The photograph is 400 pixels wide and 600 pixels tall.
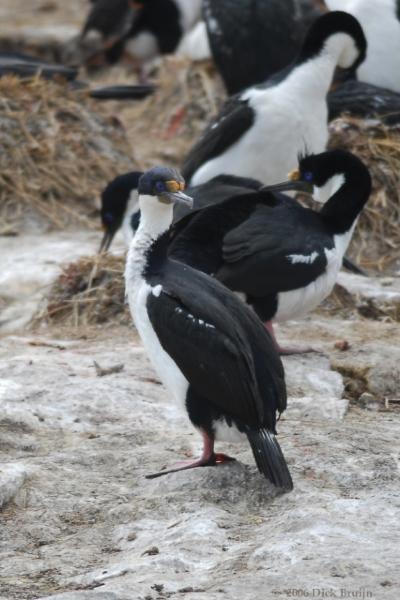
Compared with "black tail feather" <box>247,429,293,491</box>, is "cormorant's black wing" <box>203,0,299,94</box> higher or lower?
lower

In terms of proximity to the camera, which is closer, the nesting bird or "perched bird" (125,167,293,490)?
"perched bird" (125,167,293,490)

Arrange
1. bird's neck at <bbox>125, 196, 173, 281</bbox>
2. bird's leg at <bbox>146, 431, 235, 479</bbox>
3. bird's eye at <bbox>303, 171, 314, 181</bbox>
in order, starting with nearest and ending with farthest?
bird's leg at <bbox>146, 431, 235, 479</bbox> < bird's neck at <bbox>125, 196, 173, 281</bbox> < bird's eye at <bbox>303, 171, 314, 181</bbox>

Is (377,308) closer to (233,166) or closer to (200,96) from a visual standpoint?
(233,166)

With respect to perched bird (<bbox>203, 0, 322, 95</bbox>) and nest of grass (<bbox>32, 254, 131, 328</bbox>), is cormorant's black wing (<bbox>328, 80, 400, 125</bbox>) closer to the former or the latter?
perched bird (<bbox>203, 0, 322, 95</bbox>)

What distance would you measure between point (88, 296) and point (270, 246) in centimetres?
155

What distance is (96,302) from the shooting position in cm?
788

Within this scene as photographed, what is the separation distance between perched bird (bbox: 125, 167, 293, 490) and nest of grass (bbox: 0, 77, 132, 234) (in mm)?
4038

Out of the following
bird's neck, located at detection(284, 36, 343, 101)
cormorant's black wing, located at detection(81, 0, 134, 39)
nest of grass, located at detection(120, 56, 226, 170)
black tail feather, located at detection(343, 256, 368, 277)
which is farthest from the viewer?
cormorant's black wing, located at detection(81, 0, 134, 39)

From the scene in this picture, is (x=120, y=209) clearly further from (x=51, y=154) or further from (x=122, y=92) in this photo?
(x=122, y=92)

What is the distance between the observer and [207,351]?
17.1 ft

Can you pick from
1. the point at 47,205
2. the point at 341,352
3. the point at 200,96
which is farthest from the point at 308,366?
the point at 200,96

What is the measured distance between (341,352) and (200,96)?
5993 millimetres

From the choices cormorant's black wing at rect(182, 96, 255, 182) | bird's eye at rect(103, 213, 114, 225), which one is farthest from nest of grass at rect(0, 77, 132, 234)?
cormorant's black wing at rect(182, 96, 255, 182)

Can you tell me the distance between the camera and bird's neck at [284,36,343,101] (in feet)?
28.8
